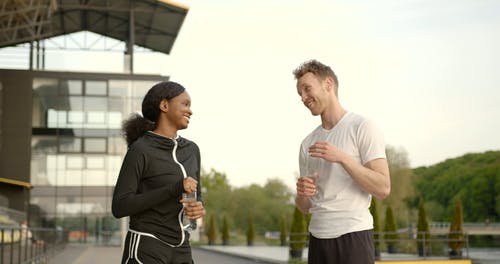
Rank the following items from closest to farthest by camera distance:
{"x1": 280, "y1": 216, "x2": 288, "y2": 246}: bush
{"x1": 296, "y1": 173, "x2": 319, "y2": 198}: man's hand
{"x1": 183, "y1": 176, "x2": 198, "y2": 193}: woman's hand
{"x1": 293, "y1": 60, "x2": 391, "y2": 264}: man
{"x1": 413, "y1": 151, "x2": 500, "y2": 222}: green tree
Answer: {"x1": 183, "y1": 176, "x2": 198, "y2": 193}: woman's hand, {"x1": 293, "y1": 60, "x2": 391, "y2": 264}: man, {"x1": 296, "y1": 173, "x2": 319, "y2": 198}: man's hand, {"x1": 280, "y1": 216, "x2": 288, "y2": 246}: bush, {"x1": 413, "y1": 151, "x2": 500, "y2": 222}: green tree

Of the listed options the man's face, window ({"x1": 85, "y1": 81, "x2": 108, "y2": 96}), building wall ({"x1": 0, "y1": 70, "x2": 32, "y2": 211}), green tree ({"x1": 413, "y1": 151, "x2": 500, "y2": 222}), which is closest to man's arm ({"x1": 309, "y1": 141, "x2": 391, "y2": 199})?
the man's face

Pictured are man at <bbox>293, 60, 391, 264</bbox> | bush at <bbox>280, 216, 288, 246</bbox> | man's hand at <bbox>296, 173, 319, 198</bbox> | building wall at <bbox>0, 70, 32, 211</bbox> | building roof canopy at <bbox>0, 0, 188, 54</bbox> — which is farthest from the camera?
building wall at <bbox>0, 70, 32, 211</bbox>

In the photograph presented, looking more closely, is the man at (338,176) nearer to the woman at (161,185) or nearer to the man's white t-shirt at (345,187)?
the man's white t-shirt at (345,187)

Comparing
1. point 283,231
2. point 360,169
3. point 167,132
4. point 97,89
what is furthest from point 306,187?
point 97,89

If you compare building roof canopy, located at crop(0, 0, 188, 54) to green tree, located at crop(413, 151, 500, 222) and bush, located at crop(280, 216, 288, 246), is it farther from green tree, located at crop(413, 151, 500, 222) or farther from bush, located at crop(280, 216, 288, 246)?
green tree, located at crop(413, 151, 500, 222)

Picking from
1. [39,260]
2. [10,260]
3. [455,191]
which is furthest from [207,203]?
[10,260]

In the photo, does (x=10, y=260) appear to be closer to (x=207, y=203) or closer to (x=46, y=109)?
(x=46, y=109)

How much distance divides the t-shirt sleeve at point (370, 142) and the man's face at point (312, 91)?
0.83 ft

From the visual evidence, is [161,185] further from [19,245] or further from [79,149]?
[79,149]

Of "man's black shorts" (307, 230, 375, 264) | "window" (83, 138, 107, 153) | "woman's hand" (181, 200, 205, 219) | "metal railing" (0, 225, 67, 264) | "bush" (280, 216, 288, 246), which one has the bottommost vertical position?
"bush" (280, 216, 288, 246)

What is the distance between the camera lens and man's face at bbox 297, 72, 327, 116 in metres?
3.56

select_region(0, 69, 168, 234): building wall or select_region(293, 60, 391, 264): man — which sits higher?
select_region(0, 69, 168, 234): building wall

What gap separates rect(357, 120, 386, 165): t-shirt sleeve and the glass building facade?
36.5 meters

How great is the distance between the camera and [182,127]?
11.4ft
